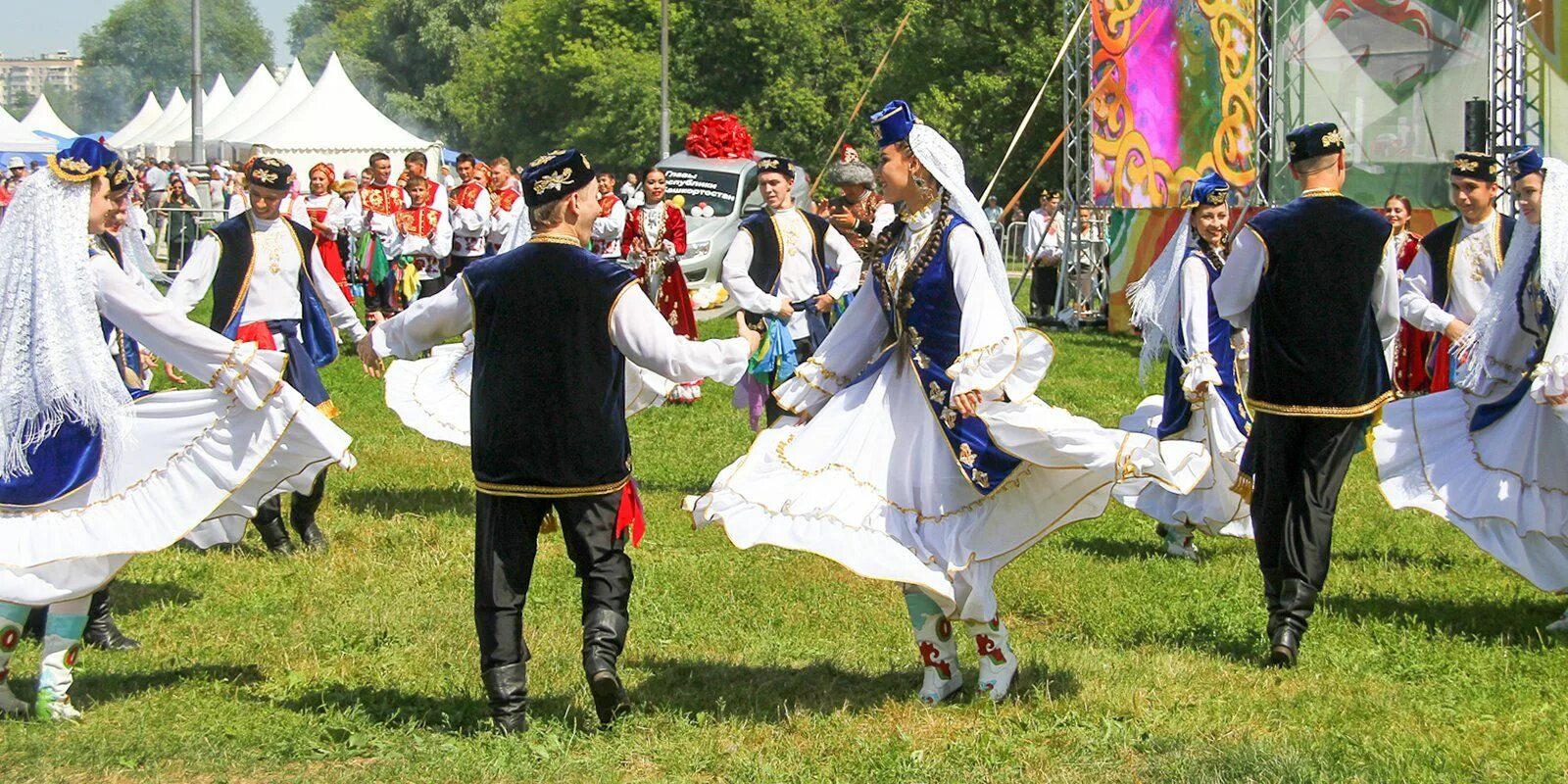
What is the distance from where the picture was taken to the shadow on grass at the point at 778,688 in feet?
18.5

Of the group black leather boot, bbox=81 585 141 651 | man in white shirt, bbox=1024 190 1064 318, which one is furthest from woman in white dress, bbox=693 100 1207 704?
man in white shirt, bbox=1024 190 1064 318

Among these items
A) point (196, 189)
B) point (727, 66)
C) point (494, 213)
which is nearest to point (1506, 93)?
point (494, 213)

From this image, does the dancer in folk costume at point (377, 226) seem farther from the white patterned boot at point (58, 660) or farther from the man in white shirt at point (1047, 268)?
the white patterned boot at point (58, 660)

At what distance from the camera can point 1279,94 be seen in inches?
634

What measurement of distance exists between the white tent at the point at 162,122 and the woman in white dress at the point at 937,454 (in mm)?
48464

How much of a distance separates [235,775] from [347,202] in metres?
14.1

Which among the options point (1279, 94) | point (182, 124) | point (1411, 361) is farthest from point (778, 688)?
point (182, 124)

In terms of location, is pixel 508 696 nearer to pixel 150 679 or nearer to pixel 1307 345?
pixel 150 679

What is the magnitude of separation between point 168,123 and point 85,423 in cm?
4965

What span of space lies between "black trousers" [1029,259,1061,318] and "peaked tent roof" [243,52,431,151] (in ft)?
56.8

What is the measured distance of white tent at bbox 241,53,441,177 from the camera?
34812 millimetres

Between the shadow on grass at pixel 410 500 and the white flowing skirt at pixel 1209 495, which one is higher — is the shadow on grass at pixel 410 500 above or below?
below

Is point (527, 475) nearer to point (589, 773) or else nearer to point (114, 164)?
point (589, 773)

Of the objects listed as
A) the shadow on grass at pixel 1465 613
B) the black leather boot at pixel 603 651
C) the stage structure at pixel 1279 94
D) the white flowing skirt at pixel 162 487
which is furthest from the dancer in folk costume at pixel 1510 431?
the stage structure at pixel 1279 94
